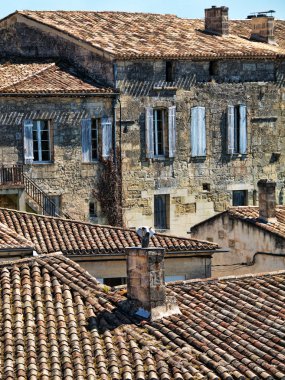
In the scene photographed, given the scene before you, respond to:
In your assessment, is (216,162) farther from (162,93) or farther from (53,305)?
(53,305)

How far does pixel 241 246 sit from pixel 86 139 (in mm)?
8694

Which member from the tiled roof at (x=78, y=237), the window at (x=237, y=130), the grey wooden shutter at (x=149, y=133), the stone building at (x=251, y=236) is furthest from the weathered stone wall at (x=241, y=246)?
the window at (x=237, y=130)

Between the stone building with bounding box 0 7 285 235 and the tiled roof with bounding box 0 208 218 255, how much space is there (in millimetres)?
7761

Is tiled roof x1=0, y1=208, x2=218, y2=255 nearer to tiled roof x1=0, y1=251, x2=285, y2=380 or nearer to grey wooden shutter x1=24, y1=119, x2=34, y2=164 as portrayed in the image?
grey wooden shutter x1=24, y1=119, x2=34, y2=164

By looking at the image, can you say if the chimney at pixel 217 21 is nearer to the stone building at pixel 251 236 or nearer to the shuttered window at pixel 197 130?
the shuttered window at pixel 197 130

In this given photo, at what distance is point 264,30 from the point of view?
47.3 m

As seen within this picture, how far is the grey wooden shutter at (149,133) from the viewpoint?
42.0 metres

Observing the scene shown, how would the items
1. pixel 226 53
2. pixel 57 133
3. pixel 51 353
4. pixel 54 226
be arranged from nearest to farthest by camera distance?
1. pixel 51 353
2. pixel 54 226
3. pixel 57 133
4. pixel 226 53

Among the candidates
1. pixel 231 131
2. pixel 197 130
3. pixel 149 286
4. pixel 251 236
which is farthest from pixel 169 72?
pixel 149 286

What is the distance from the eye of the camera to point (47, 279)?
21125mm

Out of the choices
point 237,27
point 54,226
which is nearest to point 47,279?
point 54,226

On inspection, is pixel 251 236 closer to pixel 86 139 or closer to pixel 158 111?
pixel 86 139

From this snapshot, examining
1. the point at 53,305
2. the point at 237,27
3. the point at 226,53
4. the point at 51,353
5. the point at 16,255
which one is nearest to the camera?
the point at 51,353

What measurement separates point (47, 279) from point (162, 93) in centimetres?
2184
